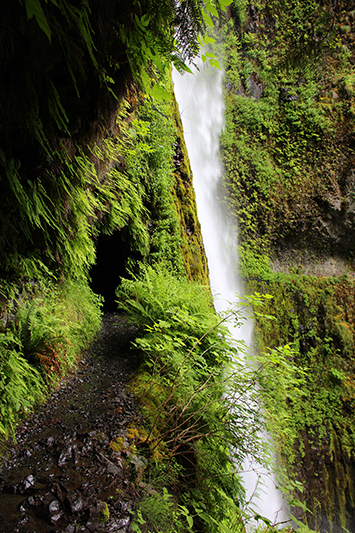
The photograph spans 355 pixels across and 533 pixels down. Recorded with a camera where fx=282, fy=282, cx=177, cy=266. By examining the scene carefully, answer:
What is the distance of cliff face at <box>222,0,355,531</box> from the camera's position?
1059 centimetres

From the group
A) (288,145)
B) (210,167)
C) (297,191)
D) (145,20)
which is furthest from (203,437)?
(288,145)

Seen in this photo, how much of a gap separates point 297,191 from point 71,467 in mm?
13452

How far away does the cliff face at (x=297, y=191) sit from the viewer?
10.6 meters

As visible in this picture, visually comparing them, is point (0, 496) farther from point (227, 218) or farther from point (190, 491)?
point (227, 218)

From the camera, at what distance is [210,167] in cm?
1180

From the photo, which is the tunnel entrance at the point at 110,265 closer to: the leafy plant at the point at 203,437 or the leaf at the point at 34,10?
the leafy plant at the point at 203,437

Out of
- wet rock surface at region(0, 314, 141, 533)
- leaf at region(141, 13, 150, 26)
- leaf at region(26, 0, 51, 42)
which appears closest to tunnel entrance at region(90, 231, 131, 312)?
wet rock surface at region(0, 314, 141, 533)

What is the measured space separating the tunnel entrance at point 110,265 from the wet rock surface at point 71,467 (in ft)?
10.4

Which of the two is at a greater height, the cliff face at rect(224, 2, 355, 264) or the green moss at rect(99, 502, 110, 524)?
the cliff face at rect(224, 2, 355, 264)

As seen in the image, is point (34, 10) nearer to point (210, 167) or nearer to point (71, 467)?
point (71, 467)

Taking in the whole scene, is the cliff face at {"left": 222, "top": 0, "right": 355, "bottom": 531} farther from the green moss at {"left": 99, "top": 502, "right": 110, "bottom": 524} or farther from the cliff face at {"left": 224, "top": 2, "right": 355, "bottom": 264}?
the green moss at {"left": 99, "top": 502, "right": 110, "bottom": 524}

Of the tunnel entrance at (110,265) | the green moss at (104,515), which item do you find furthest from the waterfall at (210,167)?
the green moss at (104,515)

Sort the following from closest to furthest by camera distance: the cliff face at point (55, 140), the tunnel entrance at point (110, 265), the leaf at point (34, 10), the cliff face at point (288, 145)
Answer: the leaf at point (34, 10)
the cliff face at point (55, 140)
the tunnel entrance at point (110, 265)
the cliff face at point (288, 145)

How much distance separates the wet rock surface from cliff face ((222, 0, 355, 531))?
→ 830 centimetres
